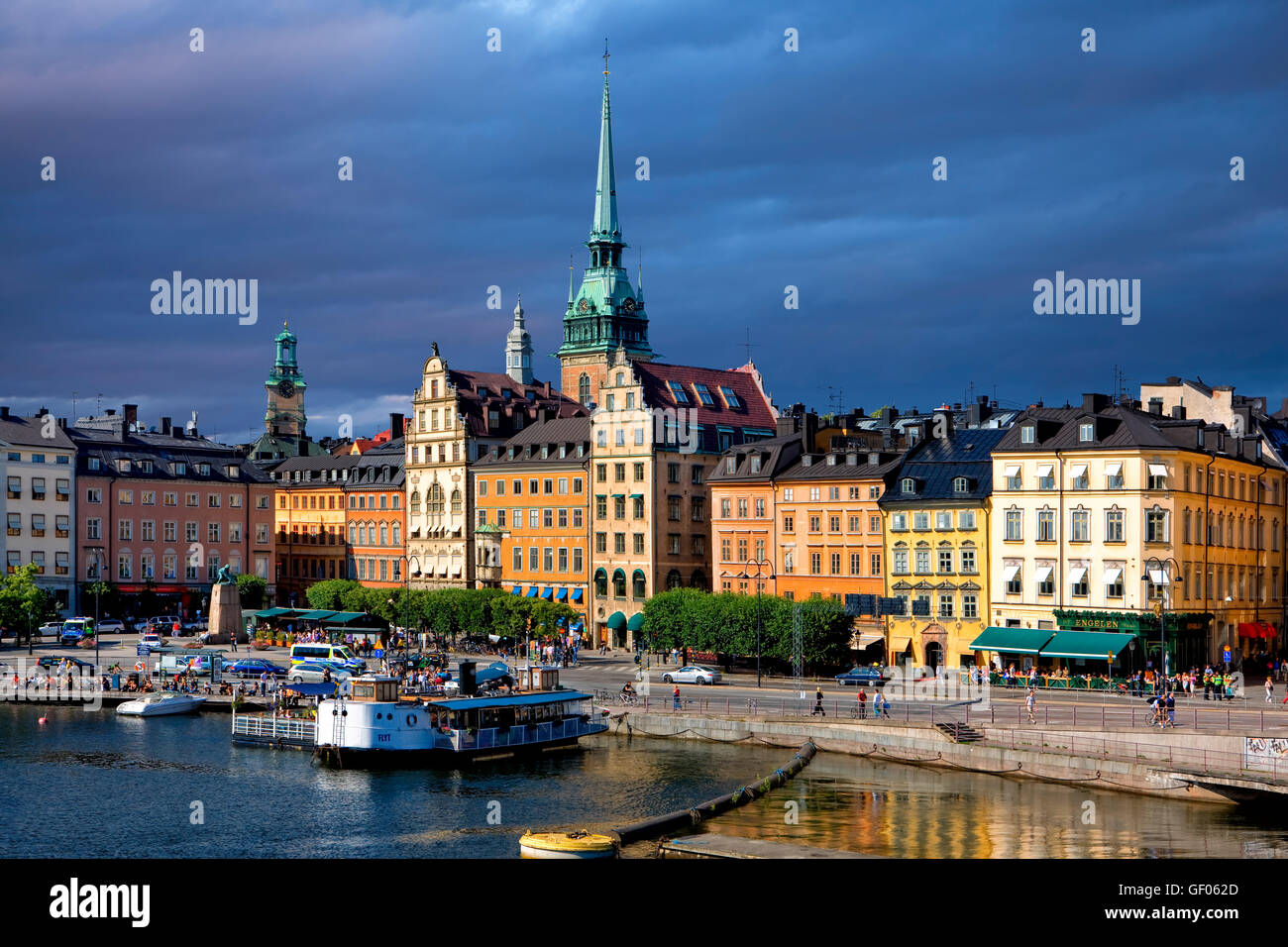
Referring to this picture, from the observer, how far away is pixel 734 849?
44.9 m

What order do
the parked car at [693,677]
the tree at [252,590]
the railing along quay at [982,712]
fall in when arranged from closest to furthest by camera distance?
the railing along quay at [982,712] → the parked car at [693,677] → the tree at [252,590]

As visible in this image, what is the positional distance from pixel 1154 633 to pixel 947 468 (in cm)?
1827

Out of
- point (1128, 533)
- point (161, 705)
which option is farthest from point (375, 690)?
point (1128, 533)

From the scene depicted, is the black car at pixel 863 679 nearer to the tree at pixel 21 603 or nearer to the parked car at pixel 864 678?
the parked car at pixel 864 678

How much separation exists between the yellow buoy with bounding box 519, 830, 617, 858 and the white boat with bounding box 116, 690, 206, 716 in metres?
48.8

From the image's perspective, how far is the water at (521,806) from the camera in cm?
5041

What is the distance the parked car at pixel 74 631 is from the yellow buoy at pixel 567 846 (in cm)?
8814

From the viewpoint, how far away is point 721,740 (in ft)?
245

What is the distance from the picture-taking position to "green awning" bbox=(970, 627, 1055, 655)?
86750mm

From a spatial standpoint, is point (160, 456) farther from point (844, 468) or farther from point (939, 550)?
point (939, 550)

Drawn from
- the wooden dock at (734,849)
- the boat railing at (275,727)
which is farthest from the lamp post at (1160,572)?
the boat railing at (275,727)

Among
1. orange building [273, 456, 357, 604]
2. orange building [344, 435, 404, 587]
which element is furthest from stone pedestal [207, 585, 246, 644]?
orange building [273, 456, 357, 604]
